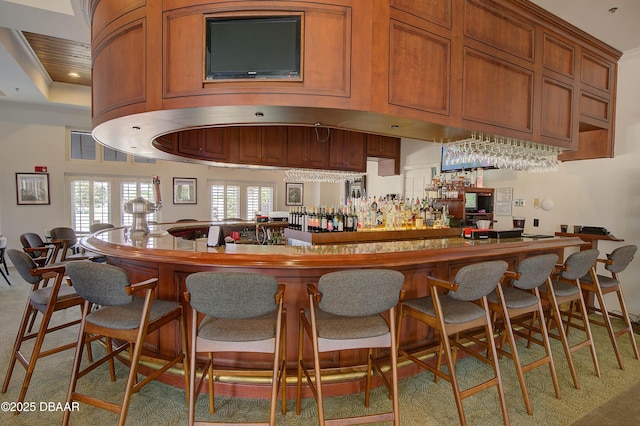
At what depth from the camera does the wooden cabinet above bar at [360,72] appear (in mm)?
2057

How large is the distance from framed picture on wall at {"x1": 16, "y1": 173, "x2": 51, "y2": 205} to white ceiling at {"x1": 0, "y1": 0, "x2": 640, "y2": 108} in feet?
7.05

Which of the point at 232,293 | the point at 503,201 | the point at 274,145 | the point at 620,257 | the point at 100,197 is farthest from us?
the point at 100,197

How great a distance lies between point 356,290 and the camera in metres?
1.73

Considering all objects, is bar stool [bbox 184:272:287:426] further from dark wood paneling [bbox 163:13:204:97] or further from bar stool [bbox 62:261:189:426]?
dark wood paneling [bbox 163:13:204:97]

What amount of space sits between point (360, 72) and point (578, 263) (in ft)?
7.97

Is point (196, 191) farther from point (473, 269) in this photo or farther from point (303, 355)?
A: point (473, 269)

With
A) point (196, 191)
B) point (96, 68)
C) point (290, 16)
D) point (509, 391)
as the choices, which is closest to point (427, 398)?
point (509, 391)

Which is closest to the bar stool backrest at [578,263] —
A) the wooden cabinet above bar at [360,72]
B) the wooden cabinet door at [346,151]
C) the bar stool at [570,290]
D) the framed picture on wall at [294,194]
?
the bar stool at [570,290]

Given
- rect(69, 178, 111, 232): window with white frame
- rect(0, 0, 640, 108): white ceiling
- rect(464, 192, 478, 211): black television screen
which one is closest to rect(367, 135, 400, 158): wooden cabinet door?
rect(464, 192, 478, 211): black television screen

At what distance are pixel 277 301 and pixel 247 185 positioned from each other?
24.7ft

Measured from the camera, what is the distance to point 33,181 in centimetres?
652

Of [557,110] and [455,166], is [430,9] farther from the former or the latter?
[455,166]

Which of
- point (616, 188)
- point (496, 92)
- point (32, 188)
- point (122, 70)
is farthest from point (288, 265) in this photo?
point (32, 188)

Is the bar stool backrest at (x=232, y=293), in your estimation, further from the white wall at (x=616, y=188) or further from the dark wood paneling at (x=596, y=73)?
the white wall at (x=616, y=188)
